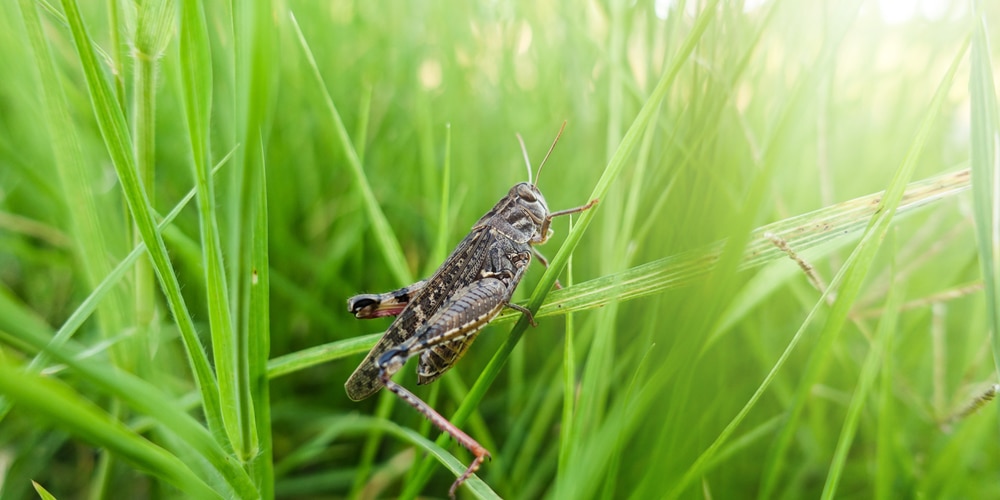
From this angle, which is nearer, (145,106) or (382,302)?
(145,106)

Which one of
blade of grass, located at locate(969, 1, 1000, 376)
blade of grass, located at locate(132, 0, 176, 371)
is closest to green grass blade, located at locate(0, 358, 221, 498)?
blade of grass, located at locate(132, 0, 176, 371)

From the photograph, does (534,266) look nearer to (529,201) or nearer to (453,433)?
(529,201)

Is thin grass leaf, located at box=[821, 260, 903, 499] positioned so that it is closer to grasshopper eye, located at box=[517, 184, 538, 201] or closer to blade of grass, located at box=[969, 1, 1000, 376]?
blade of grass, located at box=[969, 1, 1000, 376]

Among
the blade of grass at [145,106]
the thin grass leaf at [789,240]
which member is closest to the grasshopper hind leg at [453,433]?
the thin grass leaf at [789,240]

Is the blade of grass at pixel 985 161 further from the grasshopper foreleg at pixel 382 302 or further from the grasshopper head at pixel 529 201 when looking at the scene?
the grasshopper foreleg at pixel 382 302

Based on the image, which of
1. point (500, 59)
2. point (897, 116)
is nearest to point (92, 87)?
point (500, 59)

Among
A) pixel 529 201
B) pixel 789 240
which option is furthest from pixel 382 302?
pixel 789 240

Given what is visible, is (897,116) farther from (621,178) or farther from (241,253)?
(241,253)
